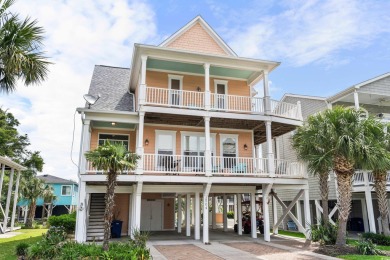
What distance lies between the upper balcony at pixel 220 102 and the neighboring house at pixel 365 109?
2.82 m

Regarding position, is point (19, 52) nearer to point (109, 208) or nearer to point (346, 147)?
point (109, 208)

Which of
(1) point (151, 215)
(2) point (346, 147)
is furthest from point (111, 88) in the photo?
(2) point (346, 147)

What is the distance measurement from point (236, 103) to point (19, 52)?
12.1 m

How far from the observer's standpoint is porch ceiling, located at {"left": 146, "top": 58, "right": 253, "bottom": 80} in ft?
56.4

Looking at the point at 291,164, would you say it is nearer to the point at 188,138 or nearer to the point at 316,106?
the point at 188,138

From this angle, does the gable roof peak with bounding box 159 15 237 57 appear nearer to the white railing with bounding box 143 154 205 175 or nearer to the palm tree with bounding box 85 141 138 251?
the white railing with bounding box 143 154 205 175

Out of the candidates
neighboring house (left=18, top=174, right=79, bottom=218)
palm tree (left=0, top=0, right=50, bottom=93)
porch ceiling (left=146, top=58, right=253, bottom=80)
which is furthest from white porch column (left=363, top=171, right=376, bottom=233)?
neighboring house (left=18, top=174, right=79, bottom=218)

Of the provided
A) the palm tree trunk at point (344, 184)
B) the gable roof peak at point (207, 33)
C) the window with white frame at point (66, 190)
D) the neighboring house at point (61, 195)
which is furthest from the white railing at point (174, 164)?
the window with white frame at point (66, 190)

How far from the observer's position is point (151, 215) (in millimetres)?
20859

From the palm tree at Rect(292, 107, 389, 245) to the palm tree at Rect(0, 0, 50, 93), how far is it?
12.6 meters

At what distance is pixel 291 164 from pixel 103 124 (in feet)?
36.6

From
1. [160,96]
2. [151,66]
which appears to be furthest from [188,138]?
[151,66]

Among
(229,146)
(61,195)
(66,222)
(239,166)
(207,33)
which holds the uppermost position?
(207,33)

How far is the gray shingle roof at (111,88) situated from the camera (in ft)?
58.9
